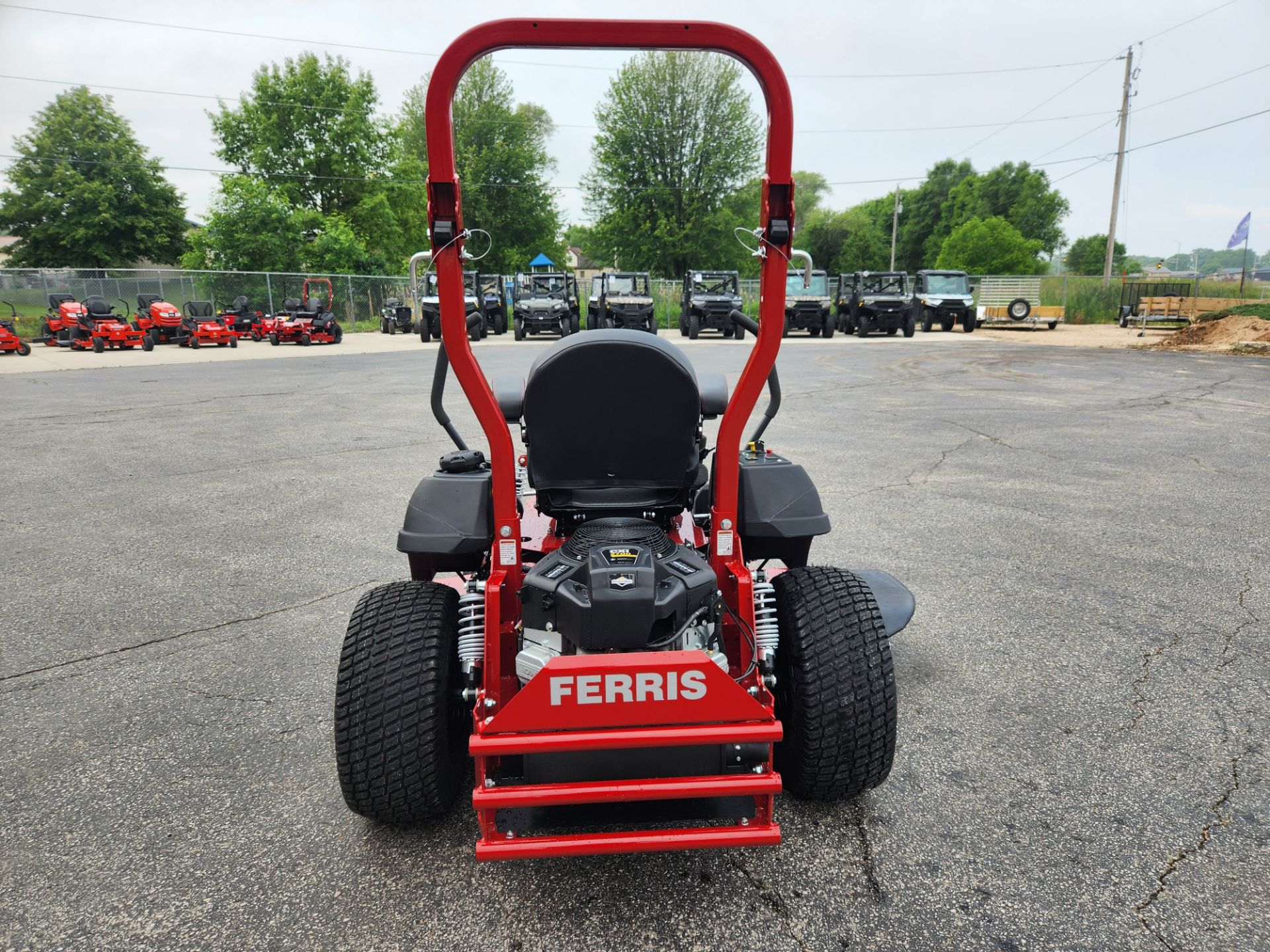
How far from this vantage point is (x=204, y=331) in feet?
73.4

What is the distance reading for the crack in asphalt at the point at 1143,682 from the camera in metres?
3.02

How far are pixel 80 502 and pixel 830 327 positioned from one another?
80.7 feet

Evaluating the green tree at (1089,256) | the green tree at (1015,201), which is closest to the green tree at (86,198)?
the green tree at (1015,201)

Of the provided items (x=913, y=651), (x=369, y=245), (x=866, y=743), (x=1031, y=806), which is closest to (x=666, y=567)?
(x=866, y=743)

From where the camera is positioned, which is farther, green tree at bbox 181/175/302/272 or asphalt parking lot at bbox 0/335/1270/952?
green tree at bbox 181/175/302/272

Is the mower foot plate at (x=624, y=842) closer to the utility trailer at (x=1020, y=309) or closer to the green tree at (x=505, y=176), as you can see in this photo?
the utility trailer at (x=1020, y=309)

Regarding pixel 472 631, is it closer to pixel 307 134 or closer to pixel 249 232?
pixel 249 232

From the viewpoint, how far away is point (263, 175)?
4247 cm

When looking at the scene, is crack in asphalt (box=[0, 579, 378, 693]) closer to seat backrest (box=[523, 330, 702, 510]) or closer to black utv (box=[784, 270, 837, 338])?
seat backrest (box=[523, 330, 702, 510])

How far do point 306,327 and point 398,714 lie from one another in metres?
24.2

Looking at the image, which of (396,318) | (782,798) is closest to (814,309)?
(396,318)

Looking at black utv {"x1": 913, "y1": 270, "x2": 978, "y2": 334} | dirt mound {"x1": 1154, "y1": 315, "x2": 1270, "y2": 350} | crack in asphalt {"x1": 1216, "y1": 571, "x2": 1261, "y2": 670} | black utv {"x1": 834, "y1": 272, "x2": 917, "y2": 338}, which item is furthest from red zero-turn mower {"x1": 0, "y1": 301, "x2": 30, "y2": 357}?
dirt mound {"x1": 1154, "y1": 315, "x2": 1270, "y2": 350}

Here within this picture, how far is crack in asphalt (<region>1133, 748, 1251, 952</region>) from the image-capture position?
6.63 ft

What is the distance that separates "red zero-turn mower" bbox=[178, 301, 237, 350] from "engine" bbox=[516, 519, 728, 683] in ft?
77.2
